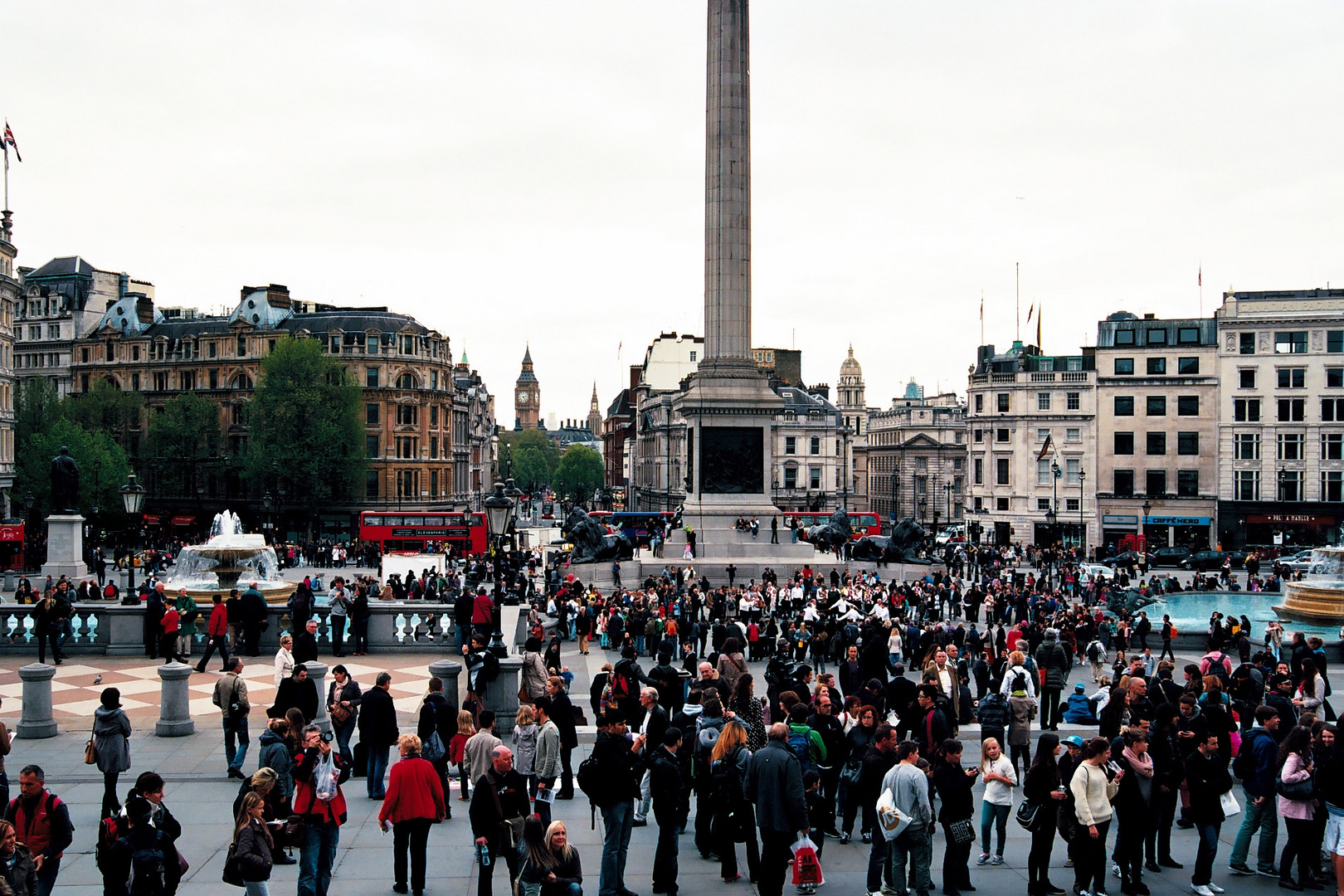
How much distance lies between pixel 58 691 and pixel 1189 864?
18.6 meters

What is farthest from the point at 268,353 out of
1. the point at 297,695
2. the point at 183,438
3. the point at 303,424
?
the point at 297,695

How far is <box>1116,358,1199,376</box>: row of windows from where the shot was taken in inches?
2825

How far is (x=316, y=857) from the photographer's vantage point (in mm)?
10539

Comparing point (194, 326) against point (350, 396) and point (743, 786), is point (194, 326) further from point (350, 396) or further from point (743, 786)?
point (743, 786)

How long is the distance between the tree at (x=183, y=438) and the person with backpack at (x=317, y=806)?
73.3m

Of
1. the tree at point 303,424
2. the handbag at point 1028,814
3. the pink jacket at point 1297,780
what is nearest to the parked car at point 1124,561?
the pink jacket at point 1297,780

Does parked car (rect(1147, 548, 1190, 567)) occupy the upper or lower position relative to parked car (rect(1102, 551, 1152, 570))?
lower

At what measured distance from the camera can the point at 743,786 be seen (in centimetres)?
1109

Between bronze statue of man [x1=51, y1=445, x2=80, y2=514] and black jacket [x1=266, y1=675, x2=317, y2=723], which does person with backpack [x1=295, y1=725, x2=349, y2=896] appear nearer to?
black jacket [x1=266, y1=675, x2=317, y2=723]

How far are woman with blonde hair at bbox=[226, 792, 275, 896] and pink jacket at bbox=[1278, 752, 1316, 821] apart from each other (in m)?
9.20

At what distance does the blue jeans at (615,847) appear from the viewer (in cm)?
1076

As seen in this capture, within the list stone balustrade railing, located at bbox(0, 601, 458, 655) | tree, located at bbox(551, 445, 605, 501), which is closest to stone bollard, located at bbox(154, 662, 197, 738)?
stone balustrade railing, located at bbox(0, 601, 458, 655)

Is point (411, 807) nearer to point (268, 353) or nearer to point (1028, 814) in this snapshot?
point (1028, 814)

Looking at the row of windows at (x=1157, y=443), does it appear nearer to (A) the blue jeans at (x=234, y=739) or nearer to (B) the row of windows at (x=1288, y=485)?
(B) the row of windows at (x=1288, y=485)
